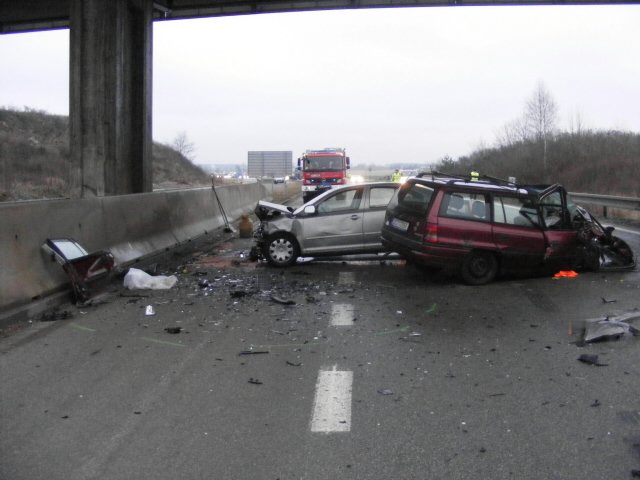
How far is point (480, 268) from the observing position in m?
10.0

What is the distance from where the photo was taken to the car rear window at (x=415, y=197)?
9.98 metres

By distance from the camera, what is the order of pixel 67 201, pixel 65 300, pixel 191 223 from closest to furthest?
pixel 65 300 < pixel 67 201 < pixel 191 223

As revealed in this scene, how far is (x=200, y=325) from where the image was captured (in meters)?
7.38

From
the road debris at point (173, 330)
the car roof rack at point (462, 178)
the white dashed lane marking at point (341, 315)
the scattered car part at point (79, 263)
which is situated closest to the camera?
the road debris at point (173, 330)

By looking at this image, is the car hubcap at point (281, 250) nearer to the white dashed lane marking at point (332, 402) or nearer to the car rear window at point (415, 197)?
the car rear window at point (415, 197)

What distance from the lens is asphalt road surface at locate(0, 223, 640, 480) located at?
380 centimetres

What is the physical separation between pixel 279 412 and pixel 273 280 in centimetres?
601

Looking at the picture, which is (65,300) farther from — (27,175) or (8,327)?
(27,175)

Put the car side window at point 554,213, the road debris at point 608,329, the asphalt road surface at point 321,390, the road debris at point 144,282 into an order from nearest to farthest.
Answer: the asphalt road surface at point 321,390, the road debris at point 608,329, the road debris at point 144,282, the car side window at point 554,213

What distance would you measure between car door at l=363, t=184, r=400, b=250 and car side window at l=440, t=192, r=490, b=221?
2.24 meters

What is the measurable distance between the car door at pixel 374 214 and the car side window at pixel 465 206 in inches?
88.4

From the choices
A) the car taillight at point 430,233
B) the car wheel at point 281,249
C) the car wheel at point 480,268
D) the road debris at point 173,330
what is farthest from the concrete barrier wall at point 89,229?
the car wheel at point 480,268

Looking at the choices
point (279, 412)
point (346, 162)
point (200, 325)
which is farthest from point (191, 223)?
point (346, 162)

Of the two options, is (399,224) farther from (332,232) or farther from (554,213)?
(554,213)
